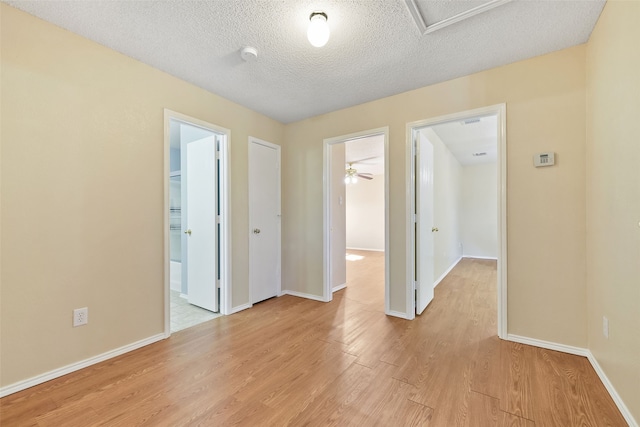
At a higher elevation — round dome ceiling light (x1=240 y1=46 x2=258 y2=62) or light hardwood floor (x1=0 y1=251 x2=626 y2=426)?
round dome ceiling light (x1=240 y1=46 x2=258 y2=62)

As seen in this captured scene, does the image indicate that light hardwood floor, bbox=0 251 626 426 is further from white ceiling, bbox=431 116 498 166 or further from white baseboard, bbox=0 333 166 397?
white ceiling, bbox=431 116 498 166

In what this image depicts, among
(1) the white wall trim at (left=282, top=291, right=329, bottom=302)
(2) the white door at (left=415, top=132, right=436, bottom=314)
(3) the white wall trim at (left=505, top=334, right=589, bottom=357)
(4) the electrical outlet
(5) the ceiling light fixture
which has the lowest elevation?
(1) the white wall trim at (left=282, top=291, right=329, bottom=302)

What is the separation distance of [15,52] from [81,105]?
0.41 meters

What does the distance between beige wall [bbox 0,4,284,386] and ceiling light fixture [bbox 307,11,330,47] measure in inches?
63.2

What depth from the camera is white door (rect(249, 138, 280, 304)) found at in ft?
11.3

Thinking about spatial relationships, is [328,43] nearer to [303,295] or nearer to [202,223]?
[202,223]

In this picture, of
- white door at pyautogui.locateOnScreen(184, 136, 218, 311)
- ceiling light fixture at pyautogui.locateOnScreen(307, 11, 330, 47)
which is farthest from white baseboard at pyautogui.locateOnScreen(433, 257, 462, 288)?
ceiling light fixture at pyautogui.locateOnScreen(307, 11, 330, 47)

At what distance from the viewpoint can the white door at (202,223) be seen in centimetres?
318

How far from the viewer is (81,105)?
6.69 feet

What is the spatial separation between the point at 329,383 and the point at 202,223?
237 centimetres

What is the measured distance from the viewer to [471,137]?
15.1 ft

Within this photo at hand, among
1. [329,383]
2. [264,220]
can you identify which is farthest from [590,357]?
[264,220]

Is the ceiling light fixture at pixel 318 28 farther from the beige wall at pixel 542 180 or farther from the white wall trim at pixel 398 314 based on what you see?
the white wall trim at pixel 398 314

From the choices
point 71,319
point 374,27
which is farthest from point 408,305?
point 71,319
